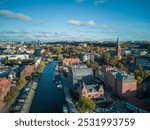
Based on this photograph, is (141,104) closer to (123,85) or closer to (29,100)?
(123,85)

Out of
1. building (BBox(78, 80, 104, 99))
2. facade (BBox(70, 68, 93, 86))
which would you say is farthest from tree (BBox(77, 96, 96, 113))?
facade (BBox(70, 68, 93, 86))

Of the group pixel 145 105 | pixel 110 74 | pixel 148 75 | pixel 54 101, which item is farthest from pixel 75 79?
pixel 145 105

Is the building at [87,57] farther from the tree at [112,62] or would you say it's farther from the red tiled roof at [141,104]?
the red tiled roof at [141,104]

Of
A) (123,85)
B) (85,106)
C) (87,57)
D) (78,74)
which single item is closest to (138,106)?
(85,106)

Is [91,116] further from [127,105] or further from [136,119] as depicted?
[127,105]

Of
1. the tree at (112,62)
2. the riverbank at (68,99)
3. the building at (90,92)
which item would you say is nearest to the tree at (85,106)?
the riverbank at (68,99)

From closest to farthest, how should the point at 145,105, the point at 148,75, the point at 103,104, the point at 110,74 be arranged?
the point at 145,105
the point at 103,104
the point at 110,74
the point at 148,75

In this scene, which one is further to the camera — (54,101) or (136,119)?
(54,101)

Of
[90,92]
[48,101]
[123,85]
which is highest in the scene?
[123,85]

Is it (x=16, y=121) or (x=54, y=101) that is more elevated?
(x=16, y=121)
